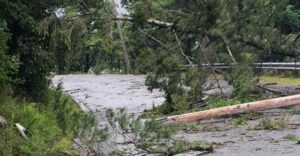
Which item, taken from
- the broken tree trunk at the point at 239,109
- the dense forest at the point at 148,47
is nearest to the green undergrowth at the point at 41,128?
the dense forest at the point at 148,47

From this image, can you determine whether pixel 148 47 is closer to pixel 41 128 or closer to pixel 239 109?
pixel 239 109

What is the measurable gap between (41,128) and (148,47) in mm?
Answer: 7465

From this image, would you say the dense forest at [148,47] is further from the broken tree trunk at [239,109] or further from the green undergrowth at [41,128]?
the broken tree trunk at [239,109]

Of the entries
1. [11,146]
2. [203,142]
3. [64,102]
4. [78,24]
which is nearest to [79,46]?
[78,24]

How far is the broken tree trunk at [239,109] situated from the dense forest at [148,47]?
180 cm

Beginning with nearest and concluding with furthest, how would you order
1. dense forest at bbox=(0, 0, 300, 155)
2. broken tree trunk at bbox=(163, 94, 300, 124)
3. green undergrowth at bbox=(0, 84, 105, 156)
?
green undergrowth at bbox=(0, 84, 105, 156)
dense forest at bbox=(0, 0, 300, 155)
broken tree trunk at bbox=(163, 94, 300, 124)

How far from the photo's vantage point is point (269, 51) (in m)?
15.8

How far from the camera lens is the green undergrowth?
6.86m

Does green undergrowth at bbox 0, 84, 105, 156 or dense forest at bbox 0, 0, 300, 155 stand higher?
dense forest at bbox 0, 0, 300, 155

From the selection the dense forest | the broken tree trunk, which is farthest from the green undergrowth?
the broken tree trunk

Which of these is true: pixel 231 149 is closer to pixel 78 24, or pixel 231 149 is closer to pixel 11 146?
pixel 11 146

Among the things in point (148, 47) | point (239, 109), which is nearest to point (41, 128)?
point (239, 109)

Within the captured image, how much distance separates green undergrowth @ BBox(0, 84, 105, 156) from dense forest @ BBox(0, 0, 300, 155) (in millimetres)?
41

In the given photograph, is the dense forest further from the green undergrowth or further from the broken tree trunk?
the broken tree trunk
